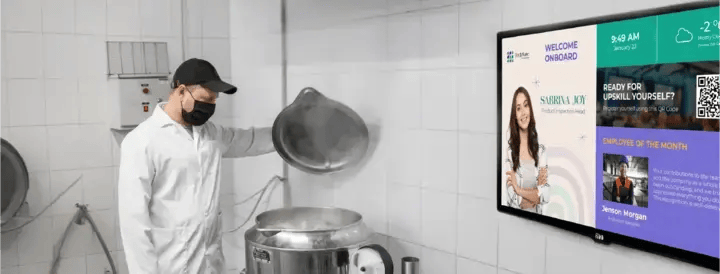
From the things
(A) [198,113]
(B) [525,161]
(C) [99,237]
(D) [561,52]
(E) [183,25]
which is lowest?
(C) [99,237]

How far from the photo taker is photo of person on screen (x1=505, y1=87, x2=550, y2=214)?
131 cm

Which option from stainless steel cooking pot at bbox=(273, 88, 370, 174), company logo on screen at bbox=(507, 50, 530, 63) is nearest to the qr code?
company logo on screen at bbox=(507, 50, 530, 63)

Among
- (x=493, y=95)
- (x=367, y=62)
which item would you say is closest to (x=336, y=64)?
(x=367, y=62)

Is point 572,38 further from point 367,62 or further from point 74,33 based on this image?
point 74,33

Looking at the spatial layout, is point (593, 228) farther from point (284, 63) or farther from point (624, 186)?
point (284, 63)

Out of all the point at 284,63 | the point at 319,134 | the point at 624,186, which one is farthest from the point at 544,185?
the point at 284,63

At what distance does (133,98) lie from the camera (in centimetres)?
199

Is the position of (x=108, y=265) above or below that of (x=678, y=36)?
below

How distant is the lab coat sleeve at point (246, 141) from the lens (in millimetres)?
1920

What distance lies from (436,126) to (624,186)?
536 millimetres

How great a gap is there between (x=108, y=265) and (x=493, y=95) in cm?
129

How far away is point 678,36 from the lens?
3.39 feet

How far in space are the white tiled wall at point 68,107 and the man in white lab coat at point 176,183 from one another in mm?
267

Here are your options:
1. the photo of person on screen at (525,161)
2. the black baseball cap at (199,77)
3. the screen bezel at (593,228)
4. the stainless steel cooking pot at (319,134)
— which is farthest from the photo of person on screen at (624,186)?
the black baseball cap at (199,77)
